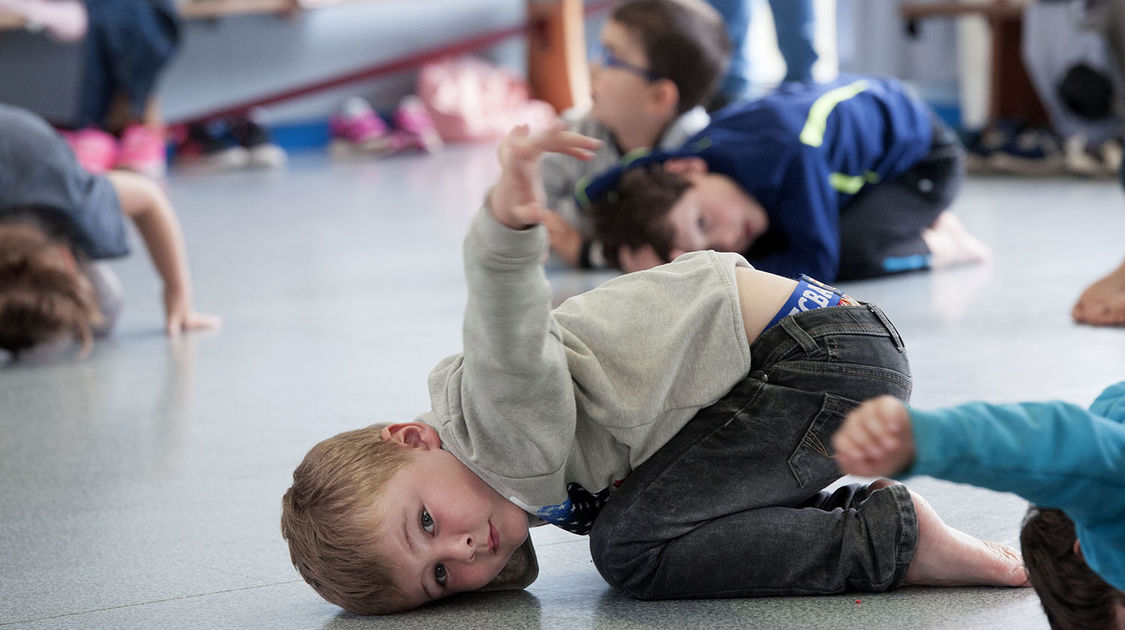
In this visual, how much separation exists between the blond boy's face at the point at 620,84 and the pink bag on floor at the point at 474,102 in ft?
10.8

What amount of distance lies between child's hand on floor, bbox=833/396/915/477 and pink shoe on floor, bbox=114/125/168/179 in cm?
491

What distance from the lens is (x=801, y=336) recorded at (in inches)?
41.0

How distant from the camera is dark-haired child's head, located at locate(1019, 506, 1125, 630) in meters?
0.79

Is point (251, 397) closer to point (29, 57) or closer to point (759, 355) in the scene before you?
point (759, 355)

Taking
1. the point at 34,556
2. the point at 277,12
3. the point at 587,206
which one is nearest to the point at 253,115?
the point at 277,12

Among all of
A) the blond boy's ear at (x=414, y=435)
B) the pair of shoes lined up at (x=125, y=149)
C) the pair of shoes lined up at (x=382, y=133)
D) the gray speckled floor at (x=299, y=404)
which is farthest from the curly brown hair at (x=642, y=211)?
the pair of shoes lined up at (x=382, y=133)

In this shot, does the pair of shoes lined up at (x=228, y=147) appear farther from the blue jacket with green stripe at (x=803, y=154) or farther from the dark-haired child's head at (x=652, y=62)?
the blue jacket with green stripe at (x=803, y=154)

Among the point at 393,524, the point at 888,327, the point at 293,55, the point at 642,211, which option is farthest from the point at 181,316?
the point at 293,55

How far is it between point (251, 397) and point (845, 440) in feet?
4.16

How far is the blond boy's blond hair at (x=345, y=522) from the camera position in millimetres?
975

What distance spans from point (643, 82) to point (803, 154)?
57 centimetres

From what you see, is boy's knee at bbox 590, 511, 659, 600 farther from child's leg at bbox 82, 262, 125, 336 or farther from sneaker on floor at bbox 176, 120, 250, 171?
sneaker on floor at bbox 176, 120, 250, 171

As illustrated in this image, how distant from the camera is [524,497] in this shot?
101cm

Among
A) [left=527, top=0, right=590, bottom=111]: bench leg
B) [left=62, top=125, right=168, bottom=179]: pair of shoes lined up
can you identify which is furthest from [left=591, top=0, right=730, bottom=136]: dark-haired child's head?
[left=527, top=0, right=590, bottom=111]: bench leg
